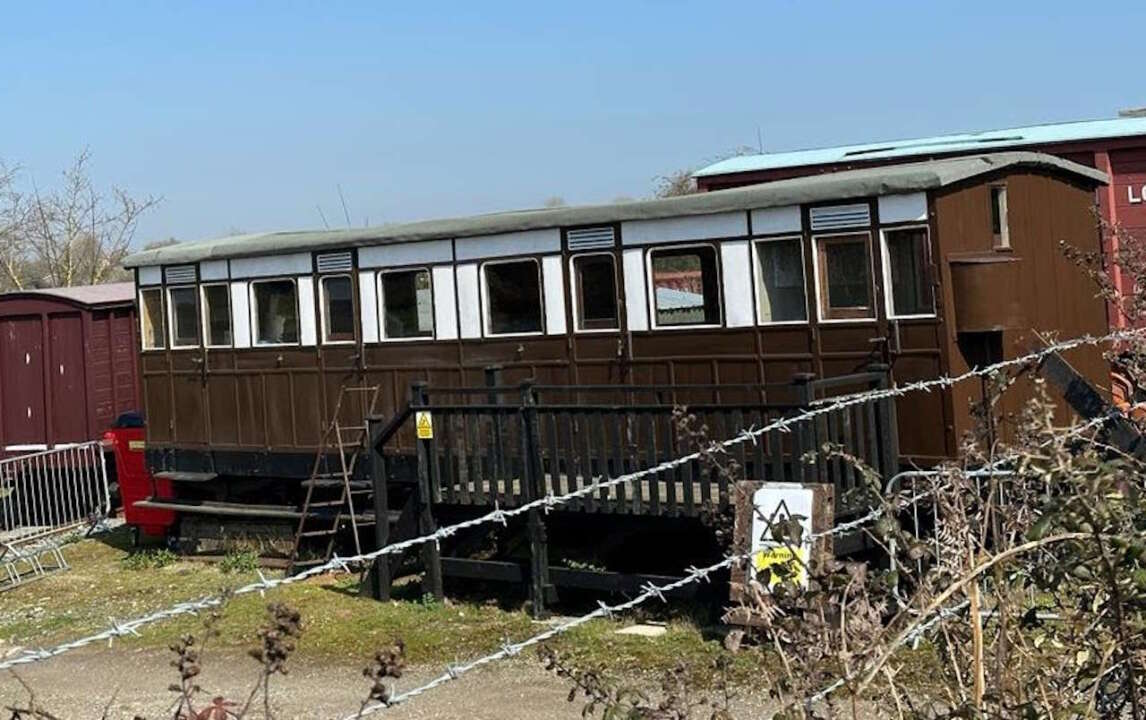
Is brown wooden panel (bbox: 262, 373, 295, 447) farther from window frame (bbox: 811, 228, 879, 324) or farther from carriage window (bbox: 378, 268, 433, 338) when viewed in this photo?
window frame (bbox: 811, 228, 879, 324)

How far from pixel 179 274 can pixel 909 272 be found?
363 inches

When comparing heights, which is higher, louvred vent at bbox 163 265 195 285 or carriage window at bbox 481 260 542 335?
louvred vent at bbox 163 265 195 285

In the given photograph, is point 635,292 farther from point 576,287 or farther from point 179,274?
point 179,274

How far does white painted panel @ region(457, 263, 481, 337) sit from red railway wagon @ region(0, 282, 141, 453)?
6846 mm

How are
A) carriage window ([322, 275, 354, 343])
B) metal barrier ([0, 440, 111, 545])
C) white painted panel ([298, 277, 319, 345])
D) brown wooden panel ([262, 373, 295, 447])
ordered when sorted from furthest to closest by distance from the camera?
metal barrier ([0, 440, 111, 545])
brown wooden panel ([262, 373, 295, 447])
white painted panel ([298, 277, 319, 345])
carriage window ([322, 275, 354, 343])

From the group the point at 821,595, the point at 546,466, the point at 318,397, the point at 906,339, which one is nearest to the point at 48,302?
the point at 318,397

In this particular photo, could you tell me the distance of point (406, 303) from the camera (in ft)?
→ 49.9

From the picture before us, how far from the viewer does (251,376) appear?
16.6 meters

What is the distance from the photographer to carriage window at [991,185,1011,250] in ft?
40.4

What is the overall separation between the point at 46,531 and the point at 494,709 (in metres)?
10.7

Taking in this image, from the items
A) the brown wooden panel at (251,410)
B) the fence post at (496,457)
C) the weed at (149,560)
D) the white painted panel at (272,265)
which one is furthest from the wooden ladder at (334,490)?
the fence post at (496,457)

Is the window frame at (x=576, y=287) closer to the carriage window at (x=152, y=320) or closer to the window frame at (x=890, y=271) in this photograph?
the window frame at (x=890, y=271)

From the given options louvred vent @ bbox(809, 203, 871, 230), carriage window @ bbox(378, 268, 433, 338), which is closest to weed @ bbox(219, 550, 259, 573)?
carriage window @ bbox(378, 268, 433, 338)

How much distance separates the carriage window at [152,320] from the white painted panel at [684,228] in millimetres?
6909
